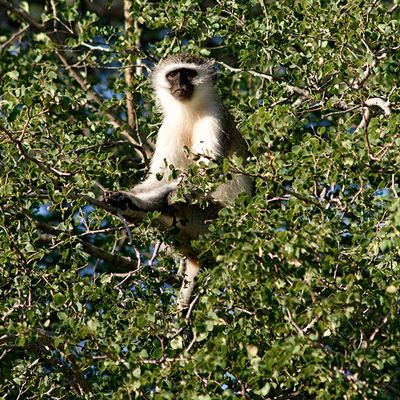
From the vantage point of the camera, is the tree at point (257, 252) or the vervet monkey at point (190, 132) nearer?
the tree at point (257, 252)

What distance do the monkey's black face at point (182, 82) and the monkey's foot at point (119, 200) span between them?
5.26 ft

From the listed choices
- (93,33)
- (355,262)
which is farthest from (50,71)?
(355,262)

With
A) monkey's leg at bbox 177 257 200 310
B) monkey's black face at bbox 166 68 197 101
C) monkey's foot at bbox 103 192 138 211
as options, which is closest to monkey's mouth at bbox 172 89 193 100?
monkey's black face at bbox 166 68 197 101

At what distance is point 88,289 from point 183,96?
9.84ft

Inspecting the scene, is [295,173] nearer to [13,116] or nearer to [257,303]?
[257,303]

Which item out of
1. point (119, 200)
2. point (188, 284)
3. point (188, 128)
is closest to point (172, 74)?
point (188, 128)

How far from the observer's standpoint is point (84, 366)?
4.60 metres

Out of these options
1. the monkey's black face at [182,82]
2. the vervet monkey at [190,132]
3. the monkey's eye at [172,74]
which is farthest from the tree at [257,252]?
the monkey's eye at [172,74]

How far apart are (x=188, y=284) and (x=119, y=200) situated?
752 millimetres

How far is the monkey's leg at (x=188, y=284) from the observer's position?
538 centimetres

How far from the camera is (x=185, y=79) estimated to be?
7535 millimetres

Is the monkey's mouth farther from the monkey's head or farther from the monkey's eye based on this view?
the monkey's eye

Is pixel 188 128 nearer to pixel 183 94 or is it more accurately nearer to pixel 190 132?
pixel 190 132

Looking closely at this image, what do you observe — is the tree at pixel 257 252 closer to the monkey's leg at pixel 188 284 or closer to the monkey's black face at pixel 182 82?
the monkey's leg at pixel 188 284
